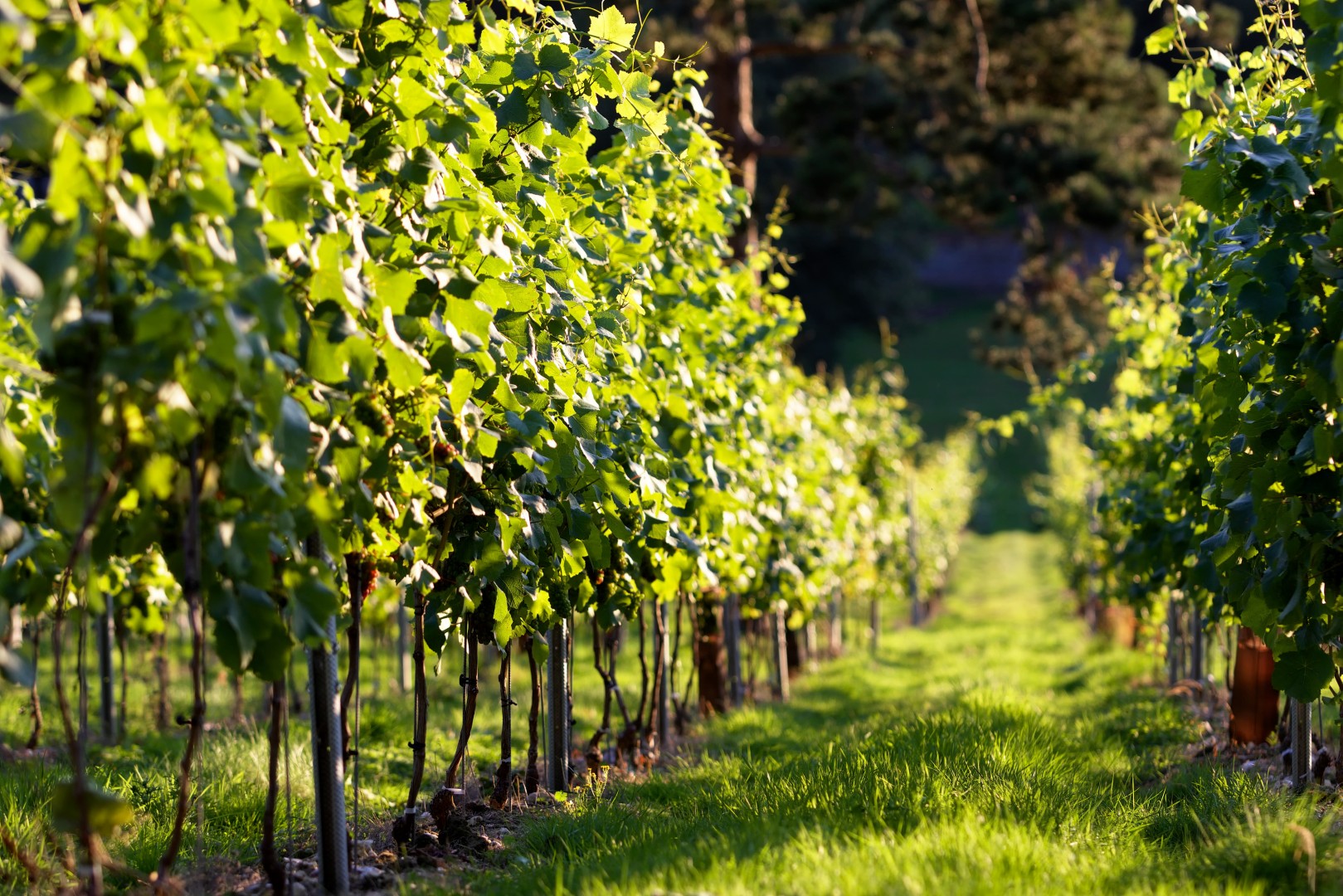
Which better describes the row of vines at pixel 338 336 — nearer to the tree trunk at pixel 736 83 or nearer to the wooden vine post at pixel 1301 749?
the wooden vine post at pixel 1301 749

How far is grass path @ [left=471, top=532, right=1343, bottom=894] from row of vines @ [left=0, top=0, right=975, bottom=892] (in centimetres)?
64

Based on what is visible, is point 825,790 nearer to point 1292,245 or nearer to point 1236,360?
point 1236,360

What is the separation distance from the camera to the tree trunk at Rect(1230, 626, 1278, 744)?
509 centimetres

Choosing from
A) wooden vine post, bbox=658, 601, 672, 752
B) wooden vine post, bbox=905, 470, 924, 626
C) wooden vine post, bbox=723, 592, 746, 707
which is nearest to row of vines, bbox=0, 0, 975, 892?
wooden vine post, bbox=658, 601, 672, 752

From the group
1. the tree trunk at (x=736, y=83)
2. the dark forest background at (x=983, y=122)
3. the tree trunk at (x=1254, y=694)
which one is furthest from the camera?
the tree trunk at (x=736, y=83)

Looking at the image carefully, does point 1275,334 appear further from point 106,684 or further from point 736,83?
Answer: point 736,83

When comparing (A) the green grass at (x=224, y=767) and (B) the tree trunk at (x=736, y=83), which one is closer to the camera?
(A) the green grass at (x=224, y=767)

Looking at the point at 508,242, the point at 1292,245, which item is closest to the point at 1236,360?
the point at 1292,245

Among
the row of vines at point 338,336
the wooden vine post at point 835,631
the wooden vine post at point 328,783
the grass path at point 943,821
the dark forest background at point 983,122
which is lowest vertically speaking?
the wooden vine post at point 835,631

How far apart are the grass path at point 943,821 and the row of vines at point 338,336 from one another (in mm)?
643

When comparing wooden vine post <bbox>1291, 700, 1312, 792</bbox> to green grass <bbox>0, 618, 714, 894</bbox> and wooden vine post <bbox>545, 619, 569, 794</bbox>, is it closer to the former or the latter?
wooden vine post <bbox>545, 619, 569, 794</bbox>

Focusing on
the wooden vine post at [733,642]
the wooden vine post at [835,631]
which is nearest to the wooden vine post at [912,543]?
the wooden vine post at [835,631]

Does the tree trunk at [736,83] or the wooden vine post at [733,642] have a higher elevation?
the tree trunk at [736,83]

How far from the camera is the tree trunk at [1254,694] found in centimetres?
509
